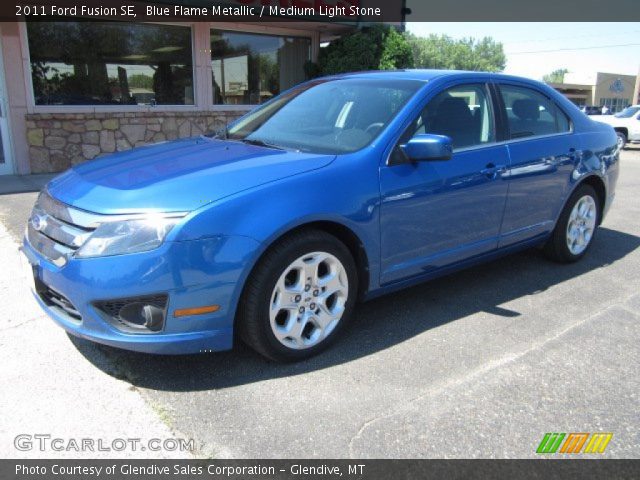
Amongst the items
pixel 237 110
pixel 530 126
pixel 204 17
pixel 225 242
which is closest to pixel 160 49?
pixel 204 17

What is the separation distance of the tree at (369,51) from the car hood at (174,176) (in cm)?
857

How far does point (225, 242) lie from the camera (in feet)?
8.43

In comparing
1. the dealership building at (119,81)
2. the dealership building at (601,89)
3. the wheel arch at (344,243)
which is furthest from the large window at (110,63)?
the dealership building at (601,89)

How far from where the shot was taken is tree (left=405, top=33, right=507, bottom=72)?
335 ft

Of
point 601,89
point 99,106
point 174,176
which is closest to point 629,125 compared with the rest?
point 99,106

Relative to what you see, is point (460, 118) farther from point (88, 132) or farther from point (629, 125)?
point (629, 125)

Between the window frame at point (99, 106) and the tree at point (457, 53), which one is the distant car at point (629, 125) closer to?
the window frame at point (99, 106)

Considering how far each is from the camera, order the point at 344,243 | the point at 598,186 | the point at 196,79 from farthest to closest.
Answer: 1. the point at 196,79
2. the point at 598,186
3. the point at 344,243

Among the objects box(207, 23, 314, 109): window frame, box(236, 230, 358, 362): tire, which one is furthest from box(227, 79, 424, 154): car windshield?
box(207, 23, 314, 109): window frame

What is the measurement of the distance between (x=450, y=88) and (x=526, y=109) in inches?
37.1

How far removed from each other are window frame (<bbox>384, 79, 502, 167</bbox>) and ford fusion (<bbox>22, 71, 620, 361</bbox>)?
0.04ft

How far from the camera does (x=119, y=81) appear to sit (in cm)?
959

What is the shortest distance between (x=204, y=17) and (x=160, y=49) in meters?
1.02

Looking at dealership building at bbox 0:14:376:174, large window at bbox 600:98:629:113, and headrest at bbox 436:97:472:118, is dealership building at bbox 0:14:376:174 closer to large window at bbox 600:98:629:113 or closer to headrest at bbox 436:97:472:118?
headrest at bbox 436:97:472:118
